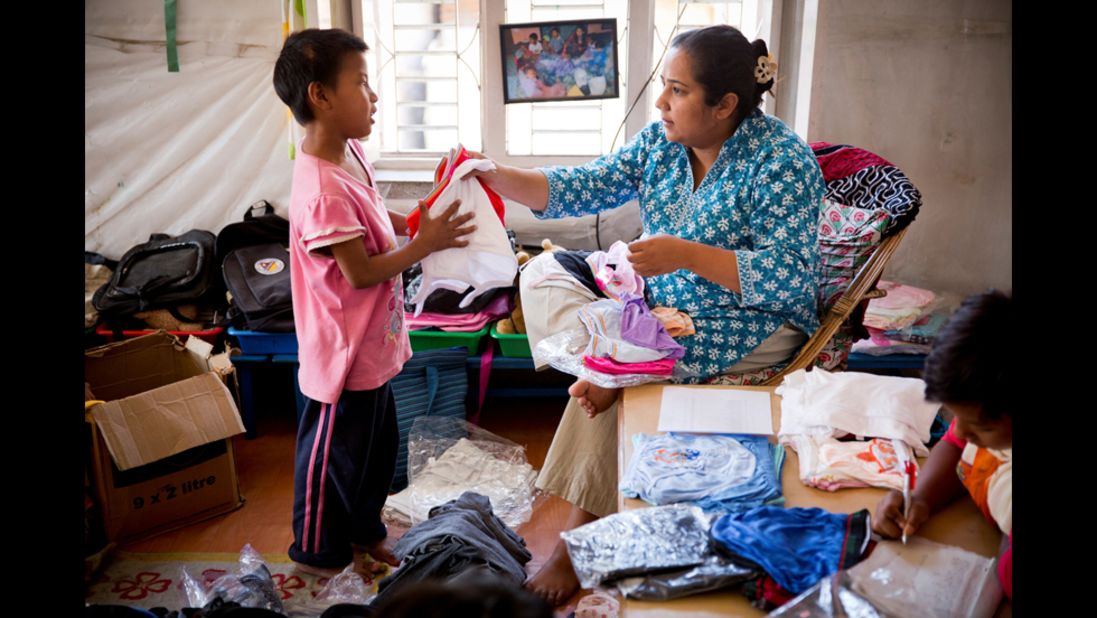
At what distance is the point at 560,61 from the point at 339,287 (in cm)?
197

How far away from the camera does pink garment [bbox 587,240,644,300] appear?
220 centimetres

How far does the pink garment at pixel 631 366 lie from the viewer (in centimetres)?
190

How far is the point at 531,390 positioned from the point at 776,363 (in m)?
1.46

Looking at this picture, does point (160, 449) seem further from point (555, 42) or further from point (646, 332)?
point (555, 42)

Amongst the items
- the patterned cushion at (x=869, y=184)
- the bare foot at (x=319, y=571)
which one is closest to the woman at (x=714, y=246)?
the patterned cushion at (x=869, y=184)

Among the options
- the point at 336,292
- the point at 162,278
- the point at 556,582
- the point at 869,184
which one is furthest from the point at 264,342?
the point at 869,184

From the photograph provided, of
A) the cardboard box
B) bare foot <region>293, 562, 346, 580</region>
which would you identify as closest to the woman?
bare foot <region>293, 562, 346, 580</region>

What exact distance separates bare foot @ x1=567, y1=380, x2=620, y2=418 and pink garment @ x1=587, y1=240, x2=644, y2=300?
31cm

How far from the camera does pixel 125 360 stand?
296 cm

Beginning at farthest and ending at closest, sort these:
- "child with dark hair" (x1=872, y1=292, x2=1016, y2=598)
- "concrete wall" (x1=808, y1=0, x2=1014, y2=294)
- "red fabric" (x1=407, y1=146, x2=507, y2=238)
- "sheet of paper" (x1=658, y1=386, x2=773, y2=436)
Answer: "concrete wall" (x1=808, y1=0, x2=1014, y2=294) < "red fabric" (x1=407, y1=146, x2=507, y2=238) < "sheet of paper" (x1=658, y1=386, x2=773, y2=436) < "child with dark hair" (x1=872, y1=292, x2=1016, y2=598)

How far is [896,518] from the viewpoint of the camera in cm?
121

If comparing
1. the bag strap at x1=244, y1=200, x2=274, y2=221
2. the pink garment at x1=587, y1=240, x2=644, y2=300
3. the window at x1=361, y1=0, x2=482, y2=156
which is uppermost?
the window at x1=361, y1=0, x2=482, y2=156

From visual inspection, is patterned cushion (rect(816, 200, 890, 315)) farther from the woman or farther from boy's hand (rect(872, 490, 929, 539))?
boy's hand (rect(872, 490, 929, 539))
